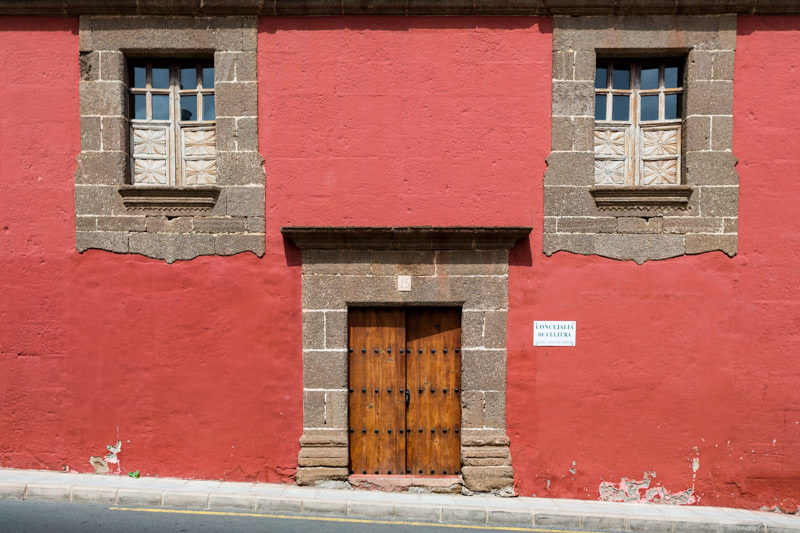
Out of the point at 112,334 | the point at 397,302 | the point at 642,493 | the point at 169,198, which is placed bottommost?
the point at 642,493

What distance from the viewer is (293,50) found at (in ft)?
17.4

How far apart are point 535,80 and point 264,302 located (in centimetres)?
366

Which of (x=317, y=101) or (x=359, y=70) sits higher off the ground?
(x=359, y=70)

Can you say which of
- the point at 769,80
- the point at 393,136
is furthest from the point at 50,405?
the point at 769,80

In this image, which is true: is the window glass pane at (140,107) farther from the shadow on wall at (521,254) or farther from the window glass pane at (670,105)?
the window glass pane at (670,105)

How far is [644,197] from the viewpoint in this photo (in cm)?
517

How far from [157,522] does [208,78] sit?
176 inches

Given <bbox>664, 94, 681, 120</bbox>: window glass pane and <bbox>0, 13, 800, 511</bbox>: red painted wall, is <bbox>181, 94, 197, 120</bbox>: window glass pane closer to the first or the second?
<bbox>0, 13, 800, 511</bbox>: red painted wall

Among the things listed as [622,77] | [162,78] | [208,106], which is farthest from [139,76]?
[622,77]

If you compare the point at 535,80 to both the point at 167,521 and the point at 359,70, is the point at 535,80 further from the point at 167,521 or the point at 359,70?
the point at 167,521

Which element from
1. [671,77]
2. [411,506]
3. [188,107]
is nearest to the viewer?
[411,506]

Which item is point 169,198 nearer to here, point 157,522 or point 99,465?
point 99,465

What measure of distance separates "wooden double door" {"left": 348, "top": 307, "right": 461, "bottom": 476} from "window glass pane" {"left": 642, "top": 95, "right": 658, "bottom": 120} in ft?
9.68

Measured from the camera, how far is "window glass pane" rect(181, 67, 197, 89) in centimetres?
553
